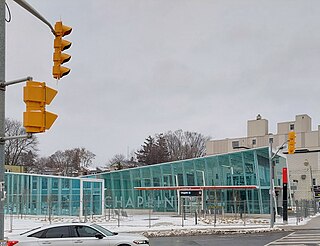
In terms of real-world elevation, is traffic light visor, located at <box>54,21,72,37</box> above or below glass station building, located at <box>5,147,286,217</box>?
above

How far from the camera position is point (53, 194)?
51.0m

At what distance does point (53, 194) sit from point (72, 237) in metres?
37.5

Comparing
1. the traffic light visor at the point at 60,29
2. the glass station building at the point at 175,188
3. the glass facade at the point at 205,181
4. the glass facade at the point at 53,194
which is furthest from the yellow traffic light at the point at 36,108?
the glass facade at the point at 205,181

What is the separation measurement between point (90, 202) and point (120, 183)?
1349 cm

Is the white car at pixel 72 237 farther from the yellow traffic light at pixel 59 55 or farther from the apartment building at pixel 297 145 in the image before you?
the apartment building at pixel 297 145

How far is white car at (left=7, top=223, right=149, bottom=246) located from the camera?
14.4m

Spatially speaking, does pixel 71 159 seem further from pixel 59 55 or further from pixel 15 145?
pixel 59 55

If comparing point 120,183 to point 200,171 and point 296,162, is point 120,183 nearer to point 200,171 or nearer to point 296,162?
point 200,171

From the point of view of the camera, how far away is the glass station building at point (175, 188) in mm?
49094

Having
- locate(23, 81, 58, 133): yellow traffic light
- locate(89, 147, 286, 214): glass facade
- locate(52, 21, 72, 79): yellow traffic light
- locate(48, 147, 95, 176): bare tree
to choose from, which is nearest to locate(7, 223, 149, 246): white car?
locate(52, 21, 72, 79): yellow traffic light

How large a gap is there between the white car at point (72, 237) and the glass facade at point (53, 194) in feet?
106

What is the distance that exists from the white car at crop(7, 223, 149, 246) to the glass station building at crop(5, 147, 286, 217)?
2970 centimetres

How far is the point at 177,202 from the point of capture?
178ft

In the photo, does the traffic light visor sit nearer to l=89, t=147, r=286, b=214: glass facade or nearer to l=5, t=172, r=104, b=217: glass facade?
l=5, t=172, r=104, b=217: glass facade
